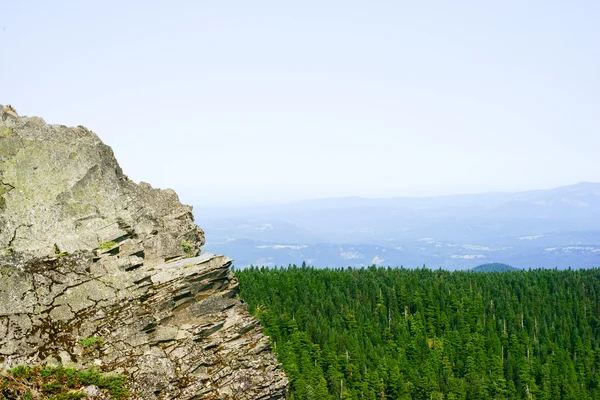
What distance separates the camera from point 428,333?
133 metres

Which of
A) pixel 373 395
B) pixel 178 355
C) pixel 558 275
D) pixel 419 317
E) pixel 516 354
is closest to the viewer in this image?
pixel 178 355

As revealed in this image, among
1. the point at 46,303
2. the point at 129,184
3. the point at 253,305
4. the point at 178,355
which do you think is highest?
the point at 129,184

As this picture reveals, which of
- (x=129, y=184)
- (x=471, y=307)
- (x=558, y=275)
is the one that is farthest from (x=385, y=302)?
(x=129, y=184)

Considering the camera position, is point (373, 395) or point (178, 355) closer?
point (178, 355)

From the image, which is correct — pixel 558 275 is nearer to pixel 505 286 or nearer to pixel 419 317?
pixel 505 286

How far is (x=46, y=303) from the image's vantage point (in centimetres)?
2875

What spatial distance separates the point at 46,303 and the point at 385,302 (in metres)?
120

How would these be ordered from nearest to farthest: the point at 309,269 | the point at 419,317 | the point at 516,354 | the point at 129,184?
the point at 129,184 → the point at 516,354 → the point at 419,317 → the point at 309,269

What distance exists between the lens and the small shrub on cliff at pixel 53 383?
26.5 metres

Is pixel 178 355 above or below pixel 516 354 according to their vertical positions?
above

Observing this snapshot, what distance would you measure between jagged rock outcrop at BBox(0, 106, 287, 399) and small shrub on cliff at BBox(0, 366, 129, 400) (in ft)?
2.11

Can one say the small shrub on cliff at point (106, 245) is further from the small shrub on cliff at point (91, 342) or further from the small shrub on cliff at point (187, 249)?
the small shrub on cliff at point (187, 249)

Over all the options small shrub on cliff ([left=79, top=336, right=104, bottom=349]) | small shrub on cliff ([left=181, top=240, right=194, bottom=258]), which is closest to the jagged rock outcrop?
small shrub on cliff ([left=79, top=336, right=104, bottom=349])

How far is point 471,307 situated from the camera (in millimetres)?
142875
